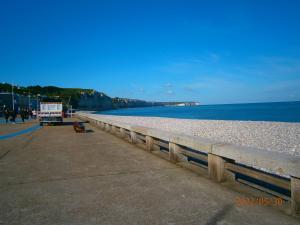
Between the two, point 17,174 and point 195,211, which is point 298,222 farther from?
point 17,174

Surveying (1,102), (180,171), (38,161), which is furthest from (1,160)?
(1,102)

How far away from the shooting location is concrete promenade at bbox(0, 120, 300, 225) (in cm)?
399

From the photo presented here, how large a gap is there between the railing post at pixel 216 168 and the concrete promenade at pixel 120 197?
0.58 feet

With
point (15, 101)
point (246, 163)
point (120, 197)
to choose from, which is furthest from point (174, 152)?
point (15, 101)

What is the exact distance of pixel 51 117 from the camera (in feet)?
96.8

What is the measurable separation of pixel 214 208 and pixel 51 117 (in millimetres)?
28019

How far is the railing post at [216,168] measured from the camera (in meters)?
5.68

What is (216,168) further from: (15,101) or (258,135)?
(15,101)

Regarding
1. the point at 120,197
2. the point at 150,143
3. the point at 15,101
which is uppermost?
the point at 15,101
